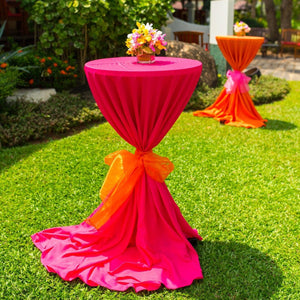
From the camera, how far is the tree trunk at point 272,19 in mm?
16609

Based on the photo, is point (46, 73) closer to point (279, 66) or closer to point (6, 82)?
point (6, 82)

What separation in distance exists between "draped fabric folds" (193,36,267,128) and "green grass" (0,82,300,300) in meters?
0.27

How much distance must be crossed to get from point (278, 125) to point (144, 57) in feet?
13.1

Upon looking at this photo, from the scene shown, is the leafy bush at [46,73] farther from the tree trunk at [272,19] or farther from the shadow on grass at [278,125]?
the tree trunk at [272,19]

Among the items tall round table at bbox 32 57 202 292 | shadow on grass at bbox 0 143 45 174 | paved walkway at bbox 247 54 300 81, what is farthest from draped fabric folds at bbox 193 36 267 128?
paved walkway at bbox 247 54 300 81

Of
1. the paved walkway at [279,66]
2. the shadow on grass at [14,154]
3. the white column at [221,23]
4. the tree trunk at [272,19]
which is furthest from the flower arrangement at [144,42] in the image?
the tree trunk at [272,19]

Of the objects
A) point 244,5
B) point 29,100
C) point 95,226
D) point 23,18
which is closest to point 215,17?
point 23,18

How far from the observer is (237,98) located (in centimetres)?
679

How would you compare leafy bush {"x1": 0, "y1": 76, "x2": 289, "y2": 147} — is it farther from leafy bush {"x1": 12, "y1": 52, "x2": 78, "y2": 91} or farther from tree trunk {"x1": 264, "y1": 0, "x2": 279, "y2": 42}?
tree trunk {"x1": 264, "y1": 0, "x2": 279, "y2": 42}

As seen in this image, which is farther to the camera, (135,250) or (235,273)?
(135,250)

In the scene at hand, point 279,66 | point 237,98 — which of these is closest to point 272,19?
point 279,66

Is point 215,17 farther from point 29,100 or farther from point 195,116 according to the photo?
point 29,100

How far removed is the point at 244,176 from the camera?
4773 mm

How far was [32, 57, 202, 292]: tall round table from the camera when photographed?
2.91 metres
